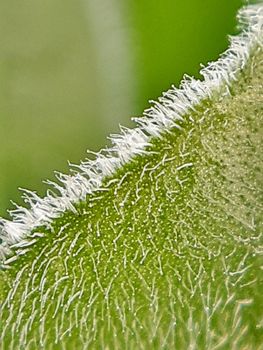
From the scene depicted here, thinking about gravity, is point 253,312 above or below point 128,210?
below

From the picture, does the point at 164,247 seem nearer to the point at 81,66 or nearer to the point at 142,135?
the point at 142,135

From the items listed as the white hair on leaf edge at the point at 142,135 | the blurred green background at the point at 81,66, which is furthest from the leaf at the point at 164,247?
the blurred green background at the point at 81,66

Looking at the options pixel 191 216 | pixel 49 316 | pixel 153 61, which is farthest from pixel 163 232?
pixel 153 61

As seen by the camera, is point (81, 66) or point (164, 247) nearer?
point (164, 247)

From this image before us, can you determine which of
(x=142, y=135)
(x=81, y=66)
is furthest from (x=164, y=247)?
(x=81, y=66)

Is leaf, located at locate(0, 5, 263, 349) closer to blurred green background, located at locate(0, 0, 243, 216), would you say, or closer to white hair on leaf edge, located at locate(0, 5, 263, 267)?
white hair on leaf edge, located at locate(0, 5, 263, 267)

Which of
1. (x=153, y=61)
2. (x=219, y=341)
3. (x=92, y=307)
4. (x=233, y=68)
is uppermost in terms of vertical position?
(x=153, y=61)

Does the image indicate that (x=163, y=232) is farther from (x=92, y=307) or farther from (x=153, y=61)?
(x=153, y=61)
